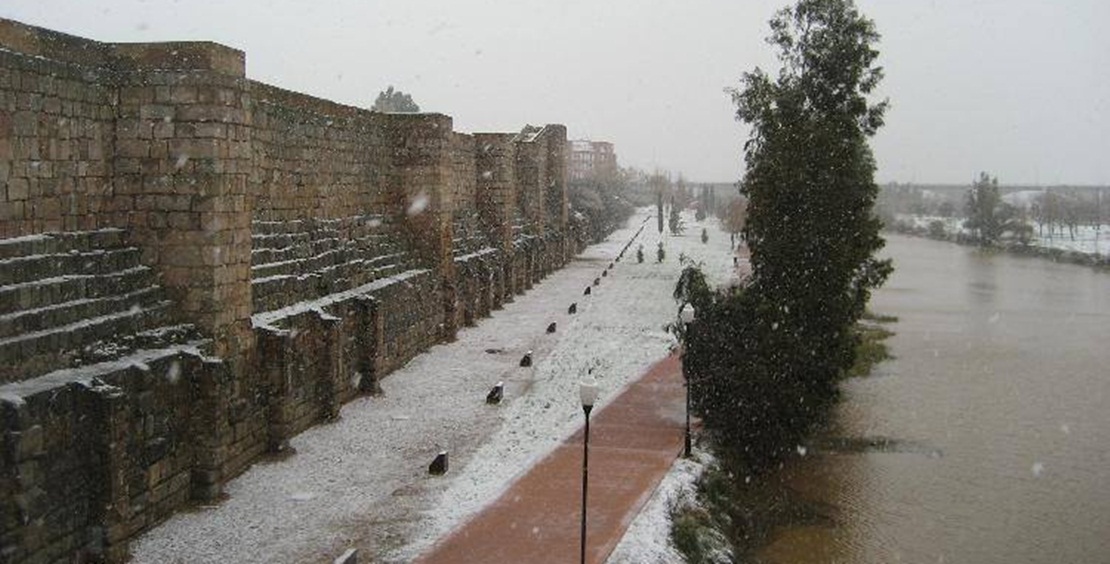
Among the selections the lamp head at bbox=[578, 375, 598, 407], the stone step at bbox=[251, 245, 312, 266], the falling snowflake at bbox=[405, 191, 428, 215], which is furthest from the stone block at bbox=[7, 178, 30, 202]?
the falling snowflake at bbox=[405, 191, 428, 215]

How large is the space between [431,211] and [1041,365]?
16980 mm

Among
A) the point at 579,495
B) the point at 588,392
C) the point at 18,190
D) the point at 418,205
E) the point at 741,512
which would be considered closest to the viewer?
the point at 18,190

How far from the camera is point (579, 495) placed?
1231 centimetres

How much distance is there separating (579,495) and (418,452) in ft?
9.83

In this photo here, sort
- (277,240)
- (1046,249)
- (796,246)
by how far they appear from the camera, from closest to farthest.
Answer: (277,240)
(796,246)
(1046,249)

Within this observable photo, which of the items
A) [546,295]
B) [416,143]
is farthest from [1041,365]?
[416,143]

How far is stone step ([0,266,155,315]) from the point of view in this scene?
9.33 meters

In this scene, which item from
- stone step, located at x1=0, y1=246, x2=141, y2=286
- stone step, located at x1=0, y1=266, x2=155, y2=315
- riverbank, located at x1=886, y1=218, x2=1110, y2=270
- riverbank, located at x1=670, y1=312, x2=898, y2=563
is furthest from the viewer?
riverbank, located at x1=886, y1=218, x2=1110, y2=270

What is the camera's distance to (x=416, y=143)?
23.2 m

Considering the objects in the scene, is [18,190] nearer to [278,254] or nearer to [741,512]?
[278,254]

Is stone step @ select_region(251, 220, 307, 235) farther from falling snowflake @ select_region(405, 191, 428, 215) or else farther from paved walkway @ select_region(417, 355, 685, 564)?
falling snowflake @ select_region(405, 191, 428, 215)

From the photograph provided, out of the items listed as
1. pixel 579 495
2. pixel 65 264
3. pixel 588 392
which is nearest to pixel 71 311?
pixel 65 264

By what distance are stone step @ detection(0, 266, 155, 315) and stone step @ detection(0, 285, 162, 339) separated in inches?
1.9

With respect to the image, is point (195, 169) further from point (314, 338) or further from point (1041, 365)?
point (1041, 365)
